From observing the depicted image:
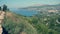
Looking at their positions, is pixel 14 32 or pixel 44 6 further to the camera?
pixel 44 6

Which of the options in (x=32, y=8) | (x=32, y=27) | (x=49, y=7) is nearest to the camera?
(x=32, y=27)

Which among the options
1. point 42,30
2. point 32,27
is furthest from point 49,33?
point 32,27

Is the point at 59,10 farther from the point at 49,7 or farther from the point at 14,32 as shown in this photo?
the point at 14,32

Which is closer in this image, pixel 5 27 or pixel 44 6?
pixel 5 27

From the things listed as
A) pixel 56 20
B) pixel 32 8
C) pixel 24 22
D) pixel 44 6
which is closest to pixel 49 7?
pixel 44 6

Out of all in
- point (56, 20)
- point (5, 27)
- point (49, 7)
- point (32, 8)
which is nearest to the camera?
point (5, 27)

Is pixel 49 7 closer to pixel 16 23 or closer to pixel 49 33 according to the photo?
pixel 49 33

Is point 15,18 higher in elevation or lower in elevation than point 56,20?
higher

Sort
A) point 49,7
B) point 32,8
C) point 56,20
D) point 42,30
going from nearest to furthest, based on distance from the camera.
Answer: point 42,30, point 56,20, point 32,8, point 49,7

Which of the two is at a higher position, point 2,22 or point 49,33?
point 2,22
